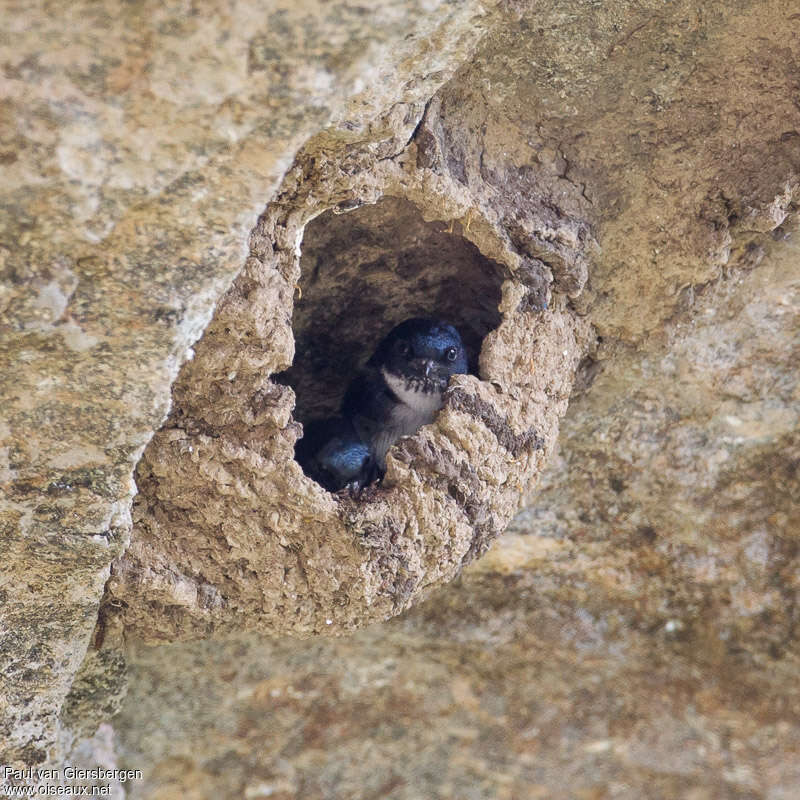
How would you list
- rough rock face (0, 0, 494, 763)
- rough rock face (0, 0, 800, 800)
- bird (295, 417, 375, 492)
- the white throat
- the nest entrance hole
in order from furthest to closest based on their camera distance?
1. the white throat
2. bird (295, 417, 375, 492)
3. the nest entrance hole
4. rough rock face (0, 0, 800, 800)
5. rough rock face (0, 0, 494, 763)

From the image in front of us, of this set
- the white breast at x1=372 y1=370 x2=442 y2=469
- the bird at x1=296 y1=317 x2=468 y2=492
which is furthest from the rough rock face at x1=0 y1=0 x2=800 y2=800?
the white breast at x1=372 y1=370 x2=442 y2=469

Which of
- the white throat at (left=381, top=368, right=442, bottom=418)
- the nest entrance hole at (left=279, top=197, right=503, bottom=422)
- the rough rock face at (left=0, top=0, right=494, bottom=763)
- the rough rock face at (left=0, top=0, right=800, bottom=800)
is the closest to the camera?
the rough rock face at (left=0, top=0, right=494, bottom=763)

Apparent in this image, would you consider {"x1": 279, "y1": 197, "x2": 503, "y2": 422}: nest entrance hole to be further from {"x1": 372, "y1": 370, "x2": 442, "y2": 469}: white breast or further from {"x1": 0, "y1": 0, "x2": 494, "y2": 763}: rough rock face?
{"x1": 0, "y1": 0, "x2": 494, "y2": 763}: rough rock face

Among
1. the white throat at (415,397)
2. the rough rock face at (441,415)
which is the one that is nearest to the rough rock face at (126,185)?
the rough rock face at (441,415)

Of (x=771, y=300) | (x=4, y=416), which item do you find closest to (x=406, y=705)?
(x=771, y=300)

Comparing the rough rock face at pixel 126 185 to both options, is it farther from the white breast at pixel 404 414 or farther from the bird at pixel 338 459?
the white breast at pixel 404 414
